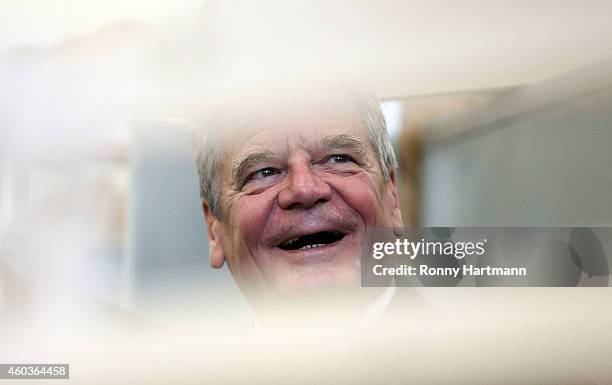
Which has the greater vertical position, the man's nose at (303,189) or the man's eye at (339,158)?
the man's eye at (339,158)

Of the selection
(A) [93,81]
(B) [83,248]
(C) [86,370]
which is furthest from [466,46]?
(C) [86,370]

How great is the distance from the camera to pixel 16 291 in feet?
4.82

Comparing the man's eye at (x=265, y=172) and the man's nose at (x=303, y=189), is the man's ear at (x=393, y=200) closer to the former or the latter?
the man's nose at (x=303, y=189)

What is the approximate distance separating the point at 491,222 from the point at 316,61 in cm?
58

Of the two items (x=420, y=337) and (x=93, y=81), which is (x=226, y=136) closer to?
(x=93, y=81)

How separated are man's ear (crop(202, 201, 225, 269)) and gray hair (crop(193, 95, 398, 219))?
0.01 m

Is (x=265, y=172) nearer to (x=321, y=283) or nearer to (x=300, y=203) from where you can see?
(x=300, y=203)

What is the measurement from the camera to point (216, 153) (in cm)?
146

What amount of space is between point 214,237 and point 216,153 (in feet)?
0.67

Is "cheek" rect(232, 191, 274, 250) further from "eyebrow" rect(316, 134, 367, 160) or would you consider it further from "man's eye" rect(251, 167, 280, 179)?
"eyebrow" rect(316, 134, 367, 160)

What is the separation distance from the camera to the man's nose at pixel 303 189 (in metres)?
1.43

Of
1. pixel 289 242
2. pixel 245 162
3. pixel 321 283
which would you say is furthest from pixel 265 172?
pixel 321 283

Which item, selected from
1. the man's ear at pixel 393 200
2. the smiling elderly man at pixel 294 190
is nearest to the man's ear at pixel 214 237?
the smiling elderly man at pixel 294 190

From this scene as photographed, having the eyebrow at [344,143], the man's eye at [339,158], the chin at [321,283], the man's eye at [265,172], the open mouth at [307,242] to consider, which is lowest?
the chin at [321,283]
